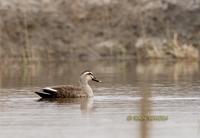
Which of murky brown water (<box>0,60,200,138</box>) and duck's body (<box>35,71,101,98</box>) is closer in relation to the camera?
murky brown water (<box>0,60,200,138</box>)

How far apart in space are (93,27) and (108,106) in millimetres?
26740

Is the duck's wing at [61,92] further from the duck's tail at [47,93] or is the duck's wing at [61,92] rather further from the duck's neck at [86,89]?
the duck's neck at [86,89]

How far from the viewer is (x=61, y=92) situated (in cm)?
2227

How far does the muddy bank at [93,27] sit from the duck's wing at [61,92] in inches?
795

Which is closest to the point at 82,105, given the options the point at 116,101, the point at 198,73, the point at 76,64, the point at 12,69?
the point at 116,101

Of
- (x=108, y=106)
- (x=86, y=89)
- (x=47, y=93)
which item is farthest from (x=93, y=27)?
(x=108, y=106)

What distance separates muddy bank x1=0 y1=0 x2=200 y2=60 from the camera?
145 ft

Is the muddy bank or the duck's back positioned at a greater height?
the muddy bank

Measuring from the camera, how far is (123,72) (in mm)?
31859

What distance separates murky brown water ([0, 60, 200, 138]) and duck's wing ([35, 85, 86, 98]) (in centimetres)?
24

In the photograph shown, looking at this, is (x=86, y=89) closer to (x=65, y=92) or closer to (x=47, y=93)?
(x=65, y=92)

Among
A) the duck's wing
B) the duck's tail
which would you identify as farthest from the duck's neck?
the duck's tail

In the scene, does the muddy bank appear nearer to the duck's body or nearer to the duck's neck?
the duck's neck

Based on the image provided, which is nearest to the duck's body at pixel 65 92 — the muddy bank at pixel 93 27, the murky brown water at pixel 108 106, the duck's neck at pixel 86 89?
the duck's neck at pixel 86 89
